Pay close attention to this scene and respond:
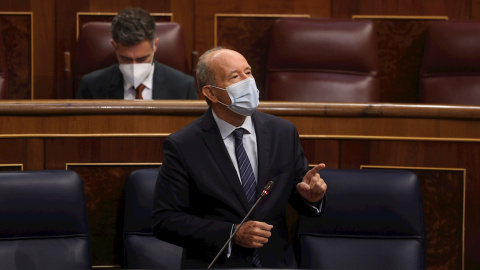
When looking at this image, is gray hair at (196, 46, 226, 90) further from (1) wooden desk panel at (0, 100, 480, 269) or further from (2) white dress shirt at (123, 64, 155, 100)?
(2) white dress shirt at (123, 64, 155, 100)

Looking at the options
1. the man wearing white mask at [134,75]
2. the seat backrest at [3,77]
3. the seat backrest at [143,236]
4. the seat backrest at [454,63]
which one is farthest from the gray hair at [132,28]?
the seat backrest at [454,63]

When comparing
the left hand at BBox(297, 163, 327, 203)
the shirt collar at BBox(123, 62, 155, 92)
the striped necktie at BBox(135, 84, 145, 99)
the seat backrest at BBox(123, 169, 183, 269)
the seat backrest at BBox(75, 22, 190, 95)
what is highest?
the seat backrest at BBox(75, 22, 190, 95)

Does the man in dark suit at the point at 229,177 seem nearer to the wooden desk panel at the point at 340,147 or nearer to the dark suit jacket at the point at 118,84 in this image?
the wooden desk panel at the point at 340,147

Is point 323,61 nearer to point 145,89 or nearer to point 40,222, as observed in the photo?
point 145,89

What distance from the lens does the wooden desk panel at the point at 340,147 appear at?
914mm

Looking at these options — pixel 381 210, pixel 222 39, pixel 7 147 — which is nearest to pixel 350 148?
pixel 381 210

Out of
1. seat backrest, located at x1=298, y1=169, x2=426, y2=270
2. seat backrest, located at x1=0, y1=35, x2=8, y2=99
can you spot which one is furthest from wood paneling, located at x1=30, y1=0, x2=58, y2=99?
seat backrest, located at x1=298, y1=169, x2=426, y2=270

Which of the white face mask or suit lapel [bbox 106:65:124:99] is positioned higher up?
the white face mask

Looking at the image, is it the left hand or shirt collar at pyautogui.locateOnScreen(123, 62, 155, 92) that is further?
shirt collar at pyautogui.locateOnScreen(123, 62, 155, 92)

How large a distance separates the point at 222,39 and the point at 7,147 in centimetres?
61

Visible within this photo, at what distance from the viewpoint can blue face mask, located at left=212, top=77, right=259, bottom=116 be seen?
30.7 inches

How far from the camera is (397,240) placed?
32.3 inches

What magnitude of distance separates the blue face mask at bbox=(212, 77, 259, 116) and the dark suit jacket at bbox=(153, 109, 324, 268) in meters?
0.03

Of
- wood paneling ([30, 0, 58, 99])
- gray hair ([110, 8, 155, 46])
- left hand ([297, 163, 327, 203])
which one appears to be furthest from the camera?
wood paneling ([30, 0, 58, 99])
